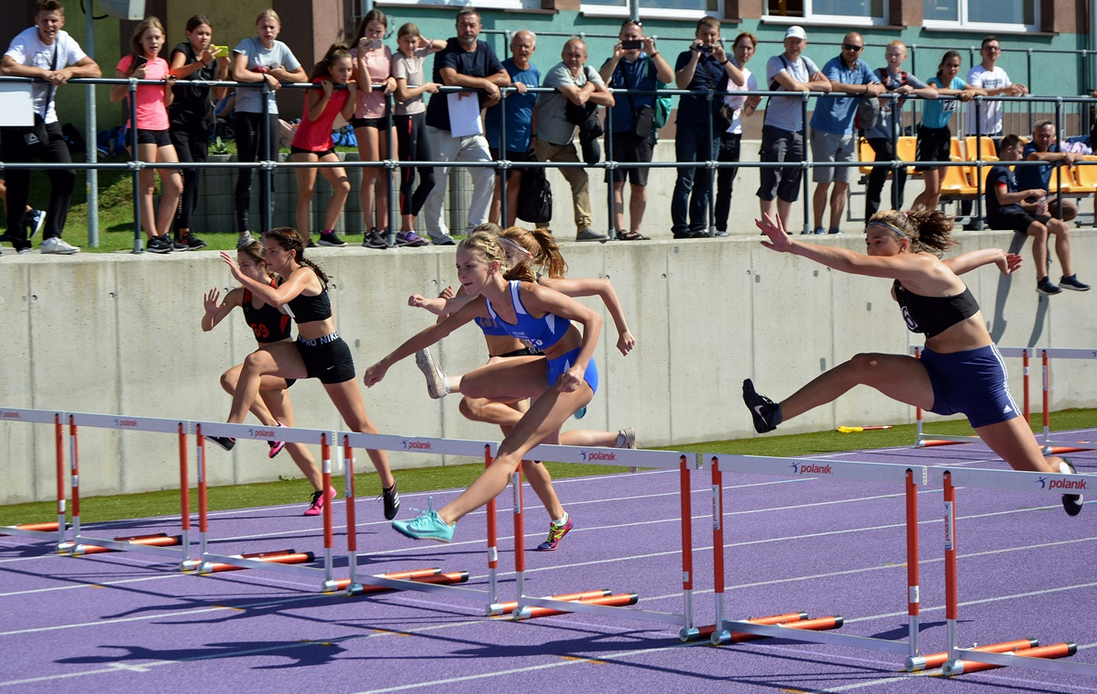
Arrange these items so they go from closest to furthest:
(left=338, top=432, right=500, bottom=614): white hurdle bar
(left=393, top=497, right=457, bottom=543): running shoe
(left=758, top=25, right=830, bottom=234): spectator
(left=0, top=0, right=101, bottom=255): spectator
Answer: (left=393, top=497, right=457, bottom=543): running shoe → (left=338, top=432, right=500, bottom=614): white hurdle bar → (left=0, top=0, right=101, bottom=255): spectator → (left=758, top=25, right=830, bottom=234): spectator

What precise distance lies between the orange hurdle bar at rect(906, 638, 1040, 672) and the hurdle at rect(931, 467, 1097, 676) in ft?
0.06

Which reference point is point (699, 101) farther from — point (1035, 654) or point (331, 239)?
point (1035, 654)

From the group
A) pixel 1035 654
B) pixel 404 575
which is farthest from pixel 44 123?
pixel 1035 654

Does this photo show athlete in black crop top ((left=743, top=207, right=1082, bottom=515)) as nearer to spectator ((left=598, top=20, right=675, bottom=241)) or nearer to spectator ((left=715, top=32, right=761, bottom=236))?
spectator ((left=598, top=20, right=675, bottom=241))

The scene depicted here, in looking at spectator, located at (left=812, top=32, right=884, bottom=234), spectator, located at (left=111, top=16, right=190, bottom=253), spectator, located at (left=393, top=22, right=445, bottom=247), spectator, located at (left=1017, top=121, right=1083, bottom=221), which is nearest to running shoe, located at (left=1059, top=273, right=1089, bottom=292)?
spectator, located at (left=1017, top=121, right=1083, bottom=221)

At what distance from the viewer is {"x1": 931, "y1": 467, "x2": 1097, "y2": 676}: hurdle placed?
664 cm

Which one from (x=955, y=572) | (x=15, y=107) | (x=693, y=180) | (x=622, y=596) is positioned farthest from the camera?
(x=693, y=180)

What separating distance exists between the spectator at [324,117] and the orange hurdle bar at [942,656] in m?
8.38

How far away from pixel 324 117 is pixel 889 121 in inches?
270

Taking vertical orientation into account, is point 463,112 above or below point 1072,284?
above

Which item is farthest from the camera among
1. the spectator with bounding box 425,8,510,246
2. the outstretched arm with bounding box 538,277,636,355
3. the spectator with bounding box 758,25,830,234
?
the spectator with bounding box 758,25,830,234

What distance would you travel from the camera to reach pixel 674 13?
74.4 ft

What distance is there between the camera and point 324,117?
14258 mm

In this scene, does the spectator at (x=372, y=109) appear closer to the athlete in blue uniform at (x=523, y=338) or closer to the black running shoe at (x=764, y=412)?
the athlete in blue uniform at (x=523, y=338)
